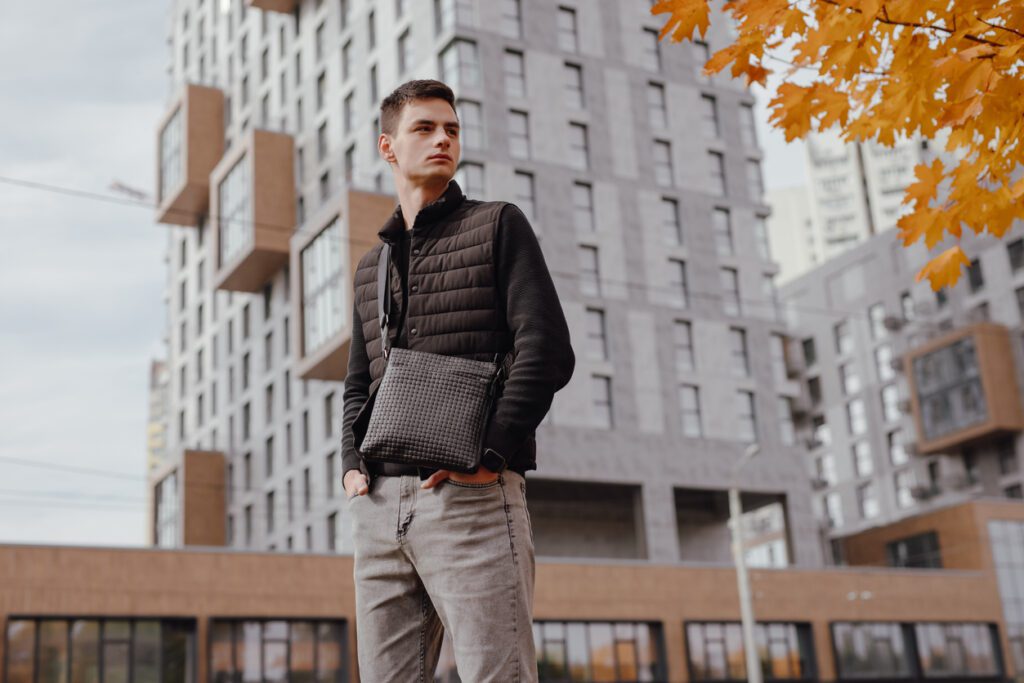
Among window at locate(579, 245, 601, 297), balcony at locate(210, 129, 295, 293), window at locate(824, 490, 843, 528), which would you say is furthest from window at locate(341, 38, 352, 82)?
window at locate(824, 490, 843, 528)

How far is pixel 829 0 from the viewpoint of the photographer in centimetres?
541

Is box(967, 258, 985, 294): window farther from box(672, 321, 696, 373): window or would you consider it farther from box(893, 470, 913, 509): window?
box(672, 321, 696, 373): window

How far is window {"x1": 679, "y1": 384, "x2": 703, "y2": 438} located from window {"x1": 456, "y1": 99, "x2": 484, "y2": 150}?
12.1 meters

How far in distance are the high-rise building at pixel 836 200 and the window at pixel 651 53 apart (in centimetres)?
5084

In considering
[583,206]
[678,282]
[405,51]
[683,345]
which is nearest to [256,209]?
[405,51]

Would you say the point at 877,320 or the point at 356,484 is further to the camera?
the point at 877,320

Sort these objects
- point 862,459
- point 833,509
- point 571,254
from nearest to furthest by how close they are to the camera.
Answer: point 571,254 → point 862,459 → point 833,509

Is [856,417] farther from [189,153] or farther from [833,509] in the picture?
[189,153]

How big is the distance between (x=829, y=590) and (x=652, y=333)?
12.0m

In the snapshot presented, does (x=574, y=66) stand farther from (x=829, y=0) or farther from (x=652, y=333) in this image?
(x=829, y=0)

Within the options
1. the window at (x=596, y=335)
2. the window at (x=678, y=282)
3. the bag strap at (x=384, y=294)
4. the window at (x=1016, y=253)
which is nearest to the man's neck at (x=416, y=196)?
the bag strap at (x=384, y=294)

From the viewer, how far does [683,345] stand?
49.6m

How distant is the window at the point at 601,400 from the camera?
46562 mm

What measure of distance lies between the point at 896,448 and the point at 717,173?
107ft
